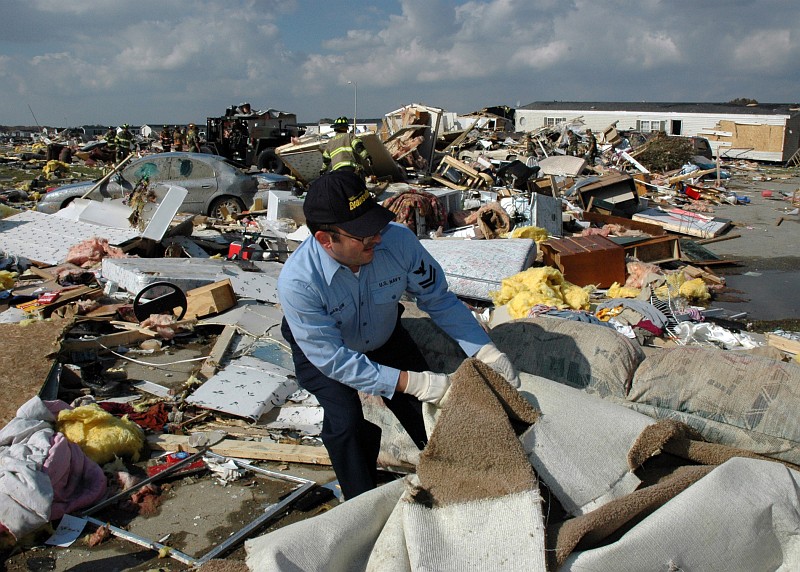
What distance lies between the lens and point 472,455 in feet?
7.64

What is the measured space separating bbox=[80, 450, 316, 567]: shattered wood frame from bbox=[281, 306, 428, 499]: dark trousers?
1.83ft

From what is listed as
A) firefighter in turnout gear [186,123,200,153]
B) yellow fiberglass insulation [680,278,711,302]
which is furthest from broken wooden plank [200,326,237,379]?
firefighter in turnout gear [186,123,200,153]

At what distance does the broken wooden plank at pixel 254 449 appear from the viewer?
12.5ft

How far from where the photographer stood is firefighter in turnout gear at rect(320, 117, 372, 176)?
10.0 metres

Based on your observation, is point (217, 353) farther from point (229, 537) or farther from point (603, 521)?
point (603, 521)

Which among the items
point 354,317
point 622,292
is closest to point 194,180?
point 622,292

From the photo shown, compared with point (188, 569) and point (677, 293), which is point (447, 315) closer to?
point (188, 569)

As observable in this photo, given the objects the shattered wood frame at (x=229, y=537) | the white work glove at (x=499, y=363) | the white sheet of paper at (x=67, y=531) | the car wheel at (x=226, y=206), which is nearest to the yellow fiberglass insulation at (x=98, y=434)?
the shattered wood frame at (x=229, y=537)

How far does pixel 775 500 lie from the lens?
2334 mm

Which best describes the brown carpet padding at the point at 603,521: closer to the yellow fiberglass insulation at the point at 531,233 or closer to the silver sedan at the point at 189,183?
the yellow fiberglass insulation at the point at 531,233

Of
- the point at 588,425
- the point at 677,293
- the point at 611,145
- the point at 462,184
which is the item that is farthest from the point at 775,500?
the point at 611,145

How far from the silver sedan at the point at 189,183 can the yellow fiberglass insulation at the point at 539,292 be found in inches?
277

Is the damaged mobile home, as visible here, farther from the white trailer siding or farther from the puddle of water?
the white trailer siding

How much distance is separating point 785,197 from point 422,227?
12976 millimetres
